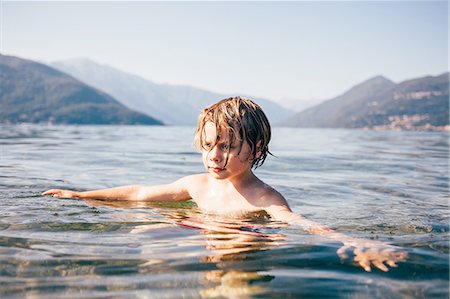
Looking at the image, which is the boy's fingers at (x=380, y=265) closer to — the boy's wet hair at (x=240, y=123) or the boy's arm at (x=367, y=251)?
the boy's arm at (x=367, y=251)

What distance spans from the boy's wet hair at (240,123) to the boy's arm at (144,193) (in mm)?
902

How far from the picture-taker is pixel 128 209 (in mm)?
4500

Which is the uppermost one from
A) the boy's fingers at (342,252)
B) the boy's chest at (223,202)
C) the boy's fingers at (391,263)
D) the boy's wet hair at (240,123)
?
the boy's wet hair at (240,123)

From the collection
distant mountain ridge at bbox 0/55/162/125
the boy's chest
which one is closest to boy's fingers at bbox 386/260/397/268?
the boy's chest

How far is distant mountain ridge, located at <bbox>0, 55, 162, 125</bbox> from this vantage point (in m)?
135

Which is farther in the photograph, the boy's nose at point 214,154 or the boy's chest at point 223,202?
the boy's chest at point 223,202

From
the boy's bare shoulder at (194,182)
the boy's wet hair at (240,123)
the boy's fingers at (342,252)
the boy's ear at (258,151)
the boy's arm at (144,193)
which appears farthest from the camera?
the boy's arm at (144,193)

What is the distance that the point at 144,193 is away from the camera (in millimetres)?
4984

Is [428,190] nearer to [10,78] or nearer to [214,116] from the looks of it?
[214,116]

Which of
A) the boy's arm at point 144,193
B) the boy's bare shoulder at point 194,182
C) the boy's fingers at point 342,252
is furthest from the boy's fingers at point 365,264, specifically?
the boy's arm at point 144,193

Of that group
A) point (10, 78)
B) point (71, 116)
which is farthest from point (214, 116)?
point (10, 78)

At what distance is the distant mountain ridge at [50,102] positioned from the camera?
13488cm

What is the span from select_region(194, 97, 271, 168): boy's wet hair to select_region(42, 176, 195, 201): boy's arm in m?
0.90

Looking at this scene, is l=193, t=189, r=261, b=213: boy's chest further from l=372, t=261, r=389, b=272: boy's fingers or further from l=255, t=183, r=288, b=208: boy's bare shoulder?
l=372, t=261, r=389, b=272: boy's fingers
